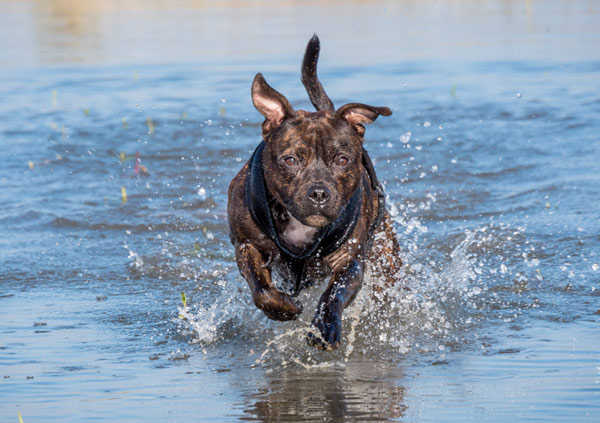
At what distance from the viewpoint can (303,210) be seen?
554cm

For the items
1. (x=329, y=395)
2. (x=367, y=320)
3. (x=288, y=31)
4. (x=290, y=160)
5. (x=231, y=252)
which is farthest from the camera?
(x=288, y=31)

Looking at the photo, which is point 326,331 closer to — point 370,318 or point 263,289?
point 263,289

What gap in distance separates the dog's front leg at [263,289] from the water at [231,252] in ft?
1.03

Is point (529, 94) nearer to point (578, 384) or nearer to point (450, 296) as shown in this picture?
point (450, 296)

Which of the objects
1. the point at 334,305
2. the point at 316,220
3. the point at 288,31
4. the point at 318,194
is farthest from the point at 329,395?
the point at 288,31

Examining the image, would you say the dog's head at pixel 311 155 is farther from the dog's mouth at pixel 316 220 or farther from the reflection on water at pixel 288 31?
the reflection on water at pixel 288 31

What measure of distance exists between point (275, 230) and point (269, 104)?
0.70 m

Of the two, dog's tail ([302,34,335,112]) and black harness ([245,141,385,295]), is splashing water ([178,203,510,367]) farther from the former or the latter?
dog's tail ([302,34,335,112])

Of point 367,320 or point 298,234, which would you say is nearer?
point 298,234

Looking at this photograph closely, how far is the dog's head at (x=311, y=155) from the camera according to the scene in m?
5.55

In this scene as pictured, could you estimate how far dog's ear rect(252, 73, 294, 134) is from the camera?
18.9 ft

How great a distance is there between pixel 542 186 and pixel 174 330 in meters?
4.90

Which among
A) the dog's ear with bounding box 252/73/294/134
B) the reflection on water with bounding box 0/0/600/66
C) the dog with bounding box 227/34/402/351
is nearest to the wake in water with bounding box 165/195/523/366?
the dog with bounding box 227/34/402/351

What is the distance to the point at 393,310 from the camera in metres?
6.89
